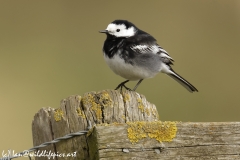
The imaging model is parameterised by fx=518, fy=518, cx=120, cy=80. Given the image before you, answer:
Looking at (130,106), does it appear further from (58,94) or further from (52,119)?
(58,94)

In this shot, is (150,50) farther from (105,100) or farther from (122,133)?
(122,133)

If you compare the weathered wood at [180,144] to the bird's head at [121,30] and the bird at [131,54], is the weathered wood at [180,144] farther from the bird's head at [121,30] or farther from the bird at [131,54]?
the bird's head at [121,30]

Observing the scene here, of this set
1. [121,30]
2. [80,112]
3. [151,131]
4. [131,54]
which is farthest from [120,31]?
[151,131]

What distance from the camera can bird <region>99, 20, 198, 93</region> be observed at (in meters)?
5.23

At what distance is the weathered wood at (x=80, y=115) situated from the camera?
274 cm

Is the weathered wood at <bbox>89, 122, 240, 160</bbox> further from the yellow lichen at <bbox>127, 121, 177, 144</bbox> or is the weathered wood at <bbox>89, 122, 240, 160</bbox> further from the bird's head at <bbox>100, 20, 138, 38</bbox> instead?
the bird's head at <bbox>100, 20, 138, 38</bbox>

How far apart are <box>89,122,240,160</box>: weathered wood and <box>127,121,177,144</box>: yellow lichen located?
2 cm

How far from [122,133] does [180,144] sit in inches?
11.9

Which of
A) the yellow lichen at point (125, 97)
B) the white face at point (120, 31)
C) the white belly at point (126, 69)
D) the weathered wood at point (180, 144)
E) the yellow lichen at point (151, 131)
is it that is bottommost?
the weathered wood at point (180, 144)

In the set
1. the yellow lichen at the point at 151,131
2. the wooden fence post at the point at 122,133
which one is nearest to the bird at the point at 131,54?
the wooden fence post at the point at 122,133

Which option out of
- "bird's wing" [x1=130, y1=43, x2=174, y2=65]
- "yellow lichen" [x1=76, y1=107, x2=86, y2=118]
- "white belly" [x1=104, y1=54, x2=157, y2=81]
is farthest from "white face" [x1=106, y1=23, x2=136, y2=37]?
"yellow lichen" [x1=76, y1=107, x2=86, y2=118]

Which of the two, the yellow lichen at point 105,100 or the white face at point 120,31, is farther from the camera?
the white face at point 120,31

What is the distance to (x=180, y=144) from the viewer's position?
2602 mm

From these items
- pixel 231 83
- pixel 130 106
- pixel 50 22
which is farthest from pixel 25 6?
pixel 130 106
